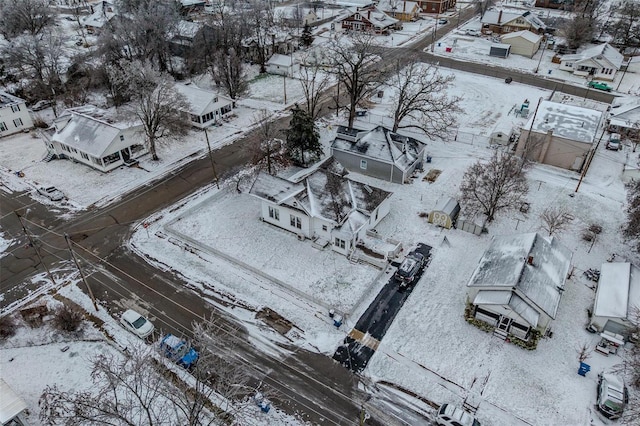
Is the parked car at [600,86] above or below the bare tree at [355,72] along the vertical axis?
below

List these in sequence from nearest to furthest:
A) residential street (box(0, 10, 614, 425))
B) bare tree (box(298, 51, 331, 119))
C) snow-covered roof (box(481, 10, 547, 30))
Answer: residential street (box(0, 10, 614, 425)) → bare tree (box(298, 51, 331, 119)) → snow-covered roof (box(481, 10, 547, 30))

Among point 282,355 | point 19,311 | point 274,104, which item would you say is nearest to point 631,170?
point 282,355

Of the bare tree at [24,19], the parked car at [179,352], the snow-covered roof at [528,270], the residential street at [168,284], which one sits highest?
the bare tree at [24,19]

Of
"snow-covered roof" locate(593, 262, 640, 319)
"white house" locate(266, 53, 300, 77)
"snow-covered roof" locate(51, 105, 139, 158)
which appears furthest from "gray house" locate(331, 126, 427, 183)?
"white house" locate(266, 53, 300, 77)

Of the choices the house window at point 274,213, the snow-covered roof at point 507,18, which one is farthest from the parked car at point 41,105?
the snow-covered roof at point 507,18

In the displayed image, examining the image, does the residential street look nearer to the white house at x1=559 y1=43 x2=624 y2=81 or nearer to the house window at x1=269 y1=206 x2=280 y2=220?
the house window at x1=269 y1=206 x2=280 y2=220

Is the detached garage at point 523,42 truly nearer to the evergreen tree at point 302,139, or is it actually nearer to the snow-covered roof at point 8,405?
the evergreen tree at point 302,139

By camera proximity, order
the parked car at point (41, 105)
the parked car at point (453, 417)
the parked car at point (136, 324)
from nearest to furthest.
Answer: the parked car at point (453, 417), the parked car at point (136, 324), the parked car at point (41, 105)
